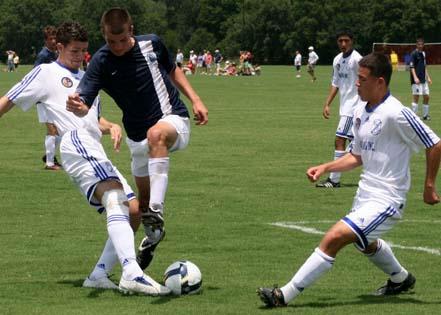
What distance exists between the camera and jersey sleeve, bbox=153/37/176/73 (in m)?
9.25

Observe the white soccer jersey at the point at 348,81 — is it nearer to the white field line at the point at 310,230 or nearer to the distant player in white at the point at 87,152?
the white field line at the point at 310,230

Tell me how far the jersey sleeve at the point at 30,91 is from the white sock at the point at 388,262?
3136 millimetres

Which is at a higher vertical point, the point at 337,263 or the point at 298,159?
the point at 337,263

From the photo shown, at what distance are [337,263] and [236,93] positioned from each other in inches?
1533

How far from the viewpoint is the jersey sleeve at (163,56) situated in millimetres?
9250

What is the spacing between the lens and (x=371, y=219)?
27.1ft

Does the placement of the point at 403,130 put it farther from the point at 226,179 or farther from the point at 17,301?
the point at 226,179

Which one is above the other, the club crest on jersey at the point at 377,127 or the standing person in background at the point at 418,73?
the club crest on jersey at the point at 377,127

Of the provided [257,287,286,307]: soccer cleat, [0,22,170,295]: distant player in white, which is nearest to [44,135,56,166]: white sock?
[0,22,170,295]: distant player in white

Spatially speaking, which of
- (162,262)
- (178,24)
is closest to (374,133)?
(162,262)

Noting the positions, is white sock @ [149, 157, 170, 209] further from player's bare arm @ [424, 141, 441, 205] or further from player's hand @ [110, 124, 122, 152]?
player's bare arm @ [424, 141, 441, 205]

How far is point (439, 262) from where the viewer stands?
10406mm

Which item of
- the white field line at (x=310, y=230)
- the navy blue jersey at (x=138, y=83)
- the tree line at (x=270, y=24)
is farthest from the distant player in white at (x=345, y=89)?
the tree line at (x=270, y=24)

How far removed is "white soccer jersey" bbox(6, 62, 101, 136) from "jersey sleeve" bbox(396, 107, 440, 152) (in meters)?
2.64
